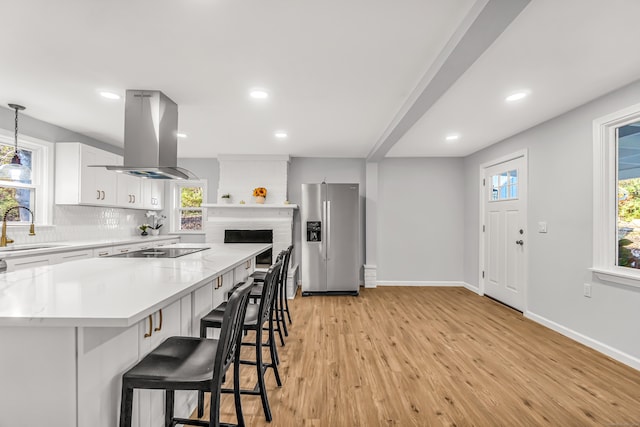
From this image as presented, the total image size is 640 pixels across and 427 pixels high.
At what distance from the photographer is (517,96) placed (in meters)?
2.98

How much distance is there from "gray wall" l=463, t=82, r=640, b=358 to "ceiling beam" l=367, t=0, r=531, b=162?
164 centimetres

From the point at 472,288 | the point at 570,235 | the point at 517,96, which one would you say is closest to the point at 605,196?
the point at 570,235

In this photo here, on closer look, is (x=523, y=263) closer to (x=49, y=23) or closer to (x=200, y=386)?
(x=200, y=386)

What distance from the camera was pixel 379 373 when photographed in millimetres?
2533

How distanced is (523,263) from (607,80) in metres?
2.32

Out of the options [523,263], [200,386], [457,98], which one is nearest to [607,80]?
[457,98]

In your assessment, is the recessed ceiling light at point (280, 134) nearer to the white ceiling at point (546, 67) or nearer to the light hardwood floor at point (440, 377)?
the white ceiling at point (546, 67)

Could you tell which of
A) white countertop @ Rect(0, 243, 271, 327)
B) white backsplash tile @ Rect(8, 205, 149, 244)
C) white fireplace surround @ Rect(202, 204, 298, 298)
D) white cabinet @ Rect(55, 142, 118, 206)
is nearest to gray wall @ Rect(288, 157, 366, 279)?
white fireplace surround @ Rect(202, 204, 298, 298)

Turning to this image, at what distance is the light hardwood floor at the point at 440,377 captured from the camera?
199cm

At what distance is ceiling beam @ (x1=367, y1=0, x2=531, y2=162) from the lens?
1.63 metres

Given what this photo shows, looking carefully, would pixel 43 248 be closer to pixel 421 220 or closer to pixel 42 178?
pixel 42 178

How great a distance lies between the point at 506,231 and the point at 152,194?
229 inches

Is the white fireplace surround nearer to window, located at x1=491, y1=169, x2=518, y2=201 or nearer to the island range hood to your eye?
the island range hood

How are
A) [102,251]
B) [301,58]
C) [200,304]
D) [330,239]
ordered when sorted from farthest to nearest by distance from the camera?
1. [330,239]
2. [102,251]
3. [301,58]
4. [200,304]
